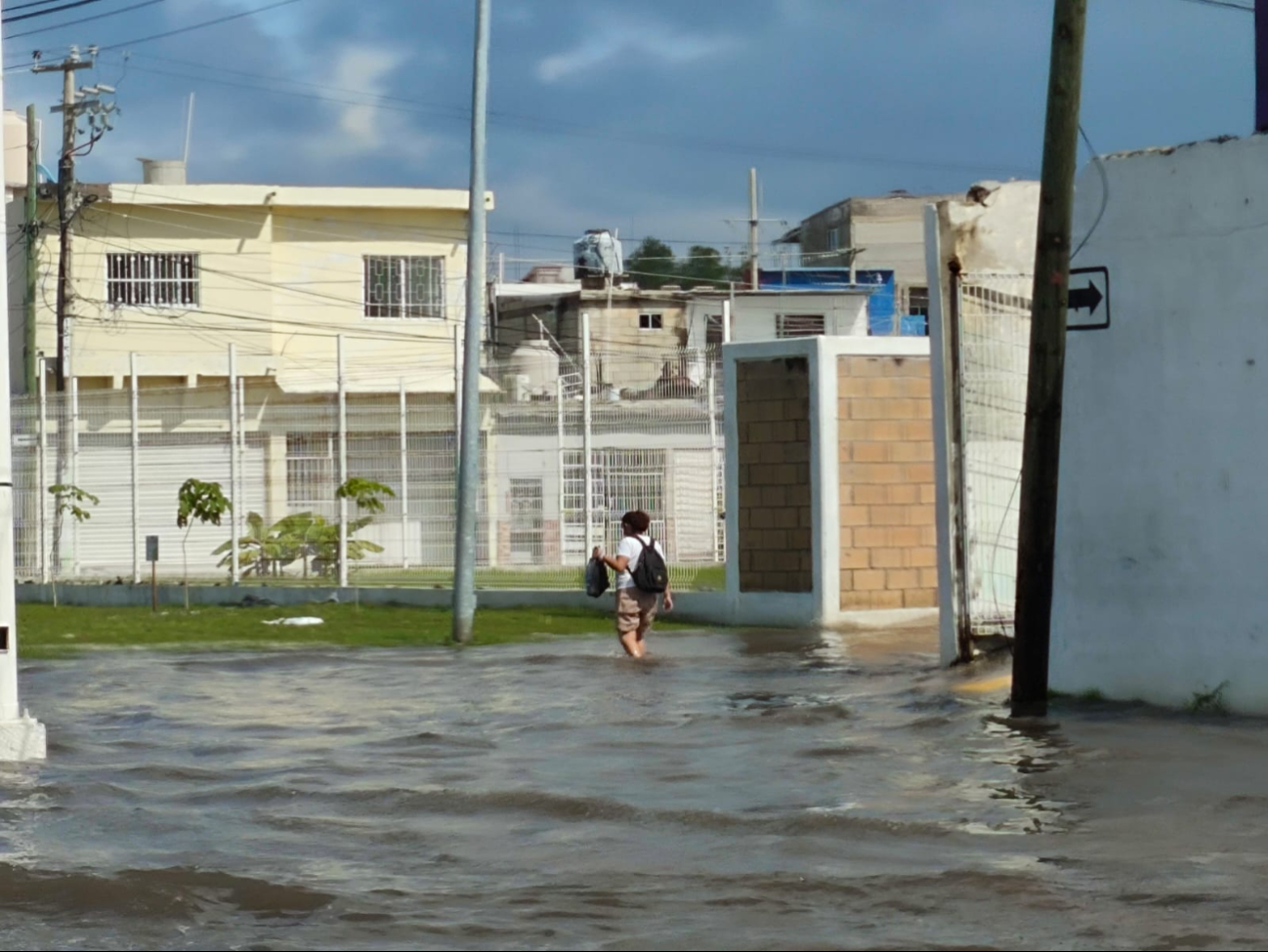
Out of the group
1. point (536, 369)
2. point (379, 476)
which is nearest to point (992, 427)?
point (379, 476)

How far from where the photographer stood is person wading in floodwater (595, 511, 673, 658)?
1711 cm

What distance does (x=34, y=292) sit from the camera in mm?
40875

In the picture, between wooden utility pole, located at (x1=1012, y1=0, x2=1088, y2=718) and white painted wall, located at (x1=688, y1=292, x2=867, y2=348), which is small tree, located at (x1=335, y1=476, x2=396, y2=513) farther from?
white painted wall, located at (x1=688, y1=292, x2=867, y2=348)

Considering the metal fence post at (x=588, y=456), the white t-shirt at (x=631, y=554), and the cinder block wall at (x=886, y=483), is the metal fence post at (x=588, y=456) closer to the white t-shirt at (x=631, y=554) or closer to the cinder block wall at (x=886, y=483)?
the cinder block wall at (x=886, y=483)

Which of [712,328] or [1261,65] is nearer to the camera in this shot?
[1261,65]

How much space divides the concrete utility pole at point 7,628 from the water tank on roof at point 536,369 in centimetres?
1317

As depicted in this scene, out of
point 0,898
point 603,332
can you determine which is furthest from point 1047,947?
point 603,332

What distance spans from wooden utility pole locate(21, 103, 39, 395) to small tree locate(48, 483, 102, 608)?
10759 millimetres

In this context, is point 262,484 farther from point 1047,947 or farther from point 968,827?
point 1047,947

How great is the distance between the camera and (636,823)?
870 centimetres

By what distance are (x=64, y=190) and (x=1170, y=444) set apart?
101 feet

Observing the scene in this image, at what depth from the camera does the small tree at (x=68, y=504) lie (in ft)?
91.0

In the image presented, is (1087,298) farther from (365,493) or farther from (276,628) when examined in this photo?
(365,493)

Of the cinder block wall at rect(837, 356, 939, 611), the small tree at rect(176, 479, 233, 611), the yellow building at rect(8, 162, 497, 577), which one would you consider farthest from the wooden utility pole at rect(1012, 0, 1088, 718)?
the yellow building at rect(8, 162, 497, 577)
